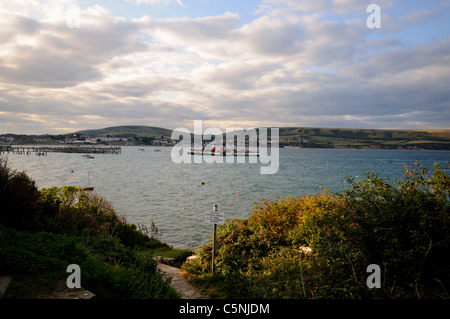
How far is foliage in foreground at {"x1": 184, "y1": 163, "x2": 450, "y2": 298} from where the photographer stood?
5582 mm

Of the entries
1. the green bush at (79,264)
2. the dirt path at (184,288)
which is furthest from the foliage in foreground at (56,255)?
the dirt path at (184,288)

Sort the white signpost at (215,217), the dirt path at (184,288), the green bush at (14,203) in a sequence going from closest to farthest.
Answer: the dirt path at (184,288) < the green bush at (14,203) < the white signpost at (215,217)

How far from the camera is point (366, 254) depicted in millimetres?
6223

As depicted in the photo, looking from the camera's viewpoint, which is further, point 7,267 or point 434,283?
point 434,283

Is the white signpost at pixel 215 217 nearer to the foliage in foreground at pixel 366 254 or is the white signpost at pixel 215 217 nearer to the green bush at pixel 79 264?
the foliage in foreground at pixel 366 254

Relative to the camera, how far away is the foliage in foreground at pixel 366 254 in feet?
18.3

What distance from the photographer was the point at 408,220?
611 centimetres

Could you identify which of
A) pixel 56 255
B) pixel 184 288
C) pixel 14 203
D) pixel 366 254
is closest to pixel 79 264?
pixel 56 255

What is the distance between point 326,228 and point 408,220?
1981mm

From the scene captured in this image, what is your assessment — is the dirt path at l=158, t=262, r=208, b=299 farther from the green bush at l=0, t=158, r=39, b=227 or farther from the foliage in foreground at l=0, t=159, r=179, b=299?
the green bush at l=0, t=158, r=39, b=227

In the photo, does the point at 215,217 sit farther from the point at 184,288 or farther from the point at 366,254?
the point at 366,254

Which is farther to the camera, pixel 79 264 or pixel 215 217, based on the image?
pixel 215 217
